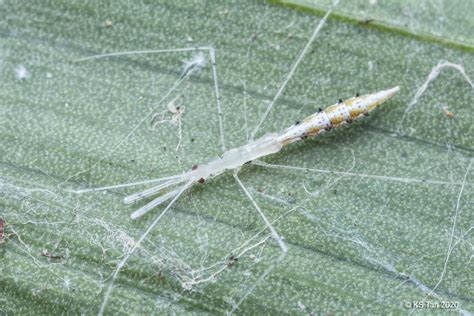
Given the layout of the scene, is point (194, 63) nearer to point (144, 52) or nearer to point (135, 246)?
point (144, 52)

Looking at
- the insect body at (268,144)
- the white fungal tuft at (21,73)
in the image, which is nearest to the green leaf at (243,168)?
the white fungal tuft at (21,73)

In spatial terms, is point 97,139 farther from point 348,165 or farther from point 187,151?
point 348,165

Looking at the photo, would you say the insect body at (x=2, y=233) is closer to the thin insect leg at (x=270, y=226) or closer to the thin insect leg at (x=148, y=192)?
the thin insect leg at (x=148, y=192)

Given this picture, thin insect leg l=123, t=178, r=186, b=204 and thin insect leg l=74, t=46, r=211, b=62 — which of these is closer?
thin insect leg l=123, t=178, r=186, b=204

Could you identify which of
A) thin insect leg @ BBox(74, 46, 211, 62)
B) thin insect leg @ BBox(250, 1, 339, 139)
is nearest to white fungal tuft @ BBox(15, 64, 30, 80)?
thin insect leg @ BBox(74, 46, 211, 62)

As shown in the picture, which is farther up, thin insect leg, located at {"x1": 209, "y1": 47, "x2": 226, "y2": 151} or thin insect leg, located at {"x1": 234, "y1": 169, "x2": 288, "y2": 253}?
thin insect leg, located at {"x1": 209, "y1": 47, "x2": 226, "y2": 151}

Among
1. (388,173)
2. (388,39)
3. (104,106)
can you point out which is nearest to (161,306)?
(104,106)

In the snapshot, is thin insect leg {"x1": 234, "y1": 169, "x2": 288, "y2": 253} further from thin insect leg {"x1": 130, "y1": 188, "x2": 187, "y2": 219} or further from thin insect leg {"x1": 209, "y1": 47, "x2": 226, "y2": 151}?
thin insect leg {"x1": 130, "y1": 188, "x2": 187, "y2": 219}
